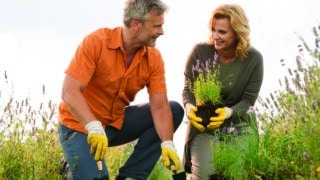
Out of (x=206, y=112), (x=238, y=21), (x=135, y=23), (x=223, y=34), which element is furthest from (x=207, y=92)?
(x=135, y=23)

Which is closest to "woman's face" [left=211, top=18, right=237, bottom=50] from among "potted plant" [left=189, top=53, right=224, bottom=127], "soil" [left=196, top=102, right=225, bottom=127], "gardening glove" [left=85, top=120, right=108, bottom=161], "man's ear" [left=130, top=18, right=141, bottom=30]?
"potted plant" [left=189, top=53, right=224, bottom=127]

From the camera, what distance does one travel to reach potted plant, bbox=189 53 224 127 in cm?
534

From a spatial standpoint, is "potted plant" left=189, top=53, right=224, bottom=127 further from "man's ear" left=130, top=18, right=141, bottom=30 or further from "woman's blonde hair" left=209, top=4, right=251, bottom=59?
"man's ear" left=130, top=18, right=141, bottom=30

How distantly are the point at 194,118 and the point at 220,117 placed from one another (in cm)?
22

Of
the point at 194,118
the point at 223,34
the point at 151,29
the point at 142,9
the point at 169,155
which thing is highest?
the point at 142,9

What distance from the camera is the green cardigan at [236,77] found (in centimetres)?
555

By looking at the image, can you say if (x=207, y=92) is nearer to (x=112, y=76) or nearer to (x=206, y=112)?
(x=206, y=112)

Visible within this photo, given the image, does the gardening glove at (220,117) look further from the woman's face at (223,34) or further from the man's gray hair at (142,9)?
the man's gray hair at (142,9)

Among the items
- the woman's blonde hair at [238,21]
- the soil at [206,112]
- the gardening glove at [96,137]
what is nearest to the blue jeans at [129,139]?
the soil at [206,112]

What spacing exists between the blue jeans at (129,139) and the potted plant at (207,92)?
0.18 meters

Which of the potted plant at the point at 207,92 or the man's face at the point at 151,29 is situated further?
the potted plant at the point at 207,92

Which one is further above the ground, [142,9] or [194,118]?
[142,9]

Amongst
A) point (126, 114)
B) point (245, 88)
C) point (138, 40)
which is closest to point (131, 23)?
point (138, 40)

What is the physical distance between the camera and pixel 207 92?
5.37 meters
